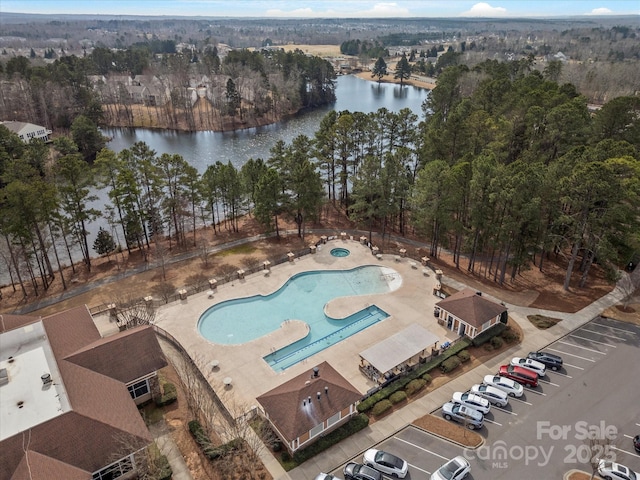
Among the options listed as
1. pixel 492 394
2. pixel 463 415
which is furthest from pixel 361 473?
pixel 492 394

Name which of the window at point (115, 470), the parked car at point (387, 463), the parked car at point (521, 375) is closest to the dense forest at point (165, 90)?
the parked car at point (521, 375)

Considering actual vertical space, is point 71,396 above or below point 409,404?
above

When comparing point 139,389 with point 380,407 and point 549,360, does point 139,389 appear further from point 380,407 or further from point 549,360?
point 549,360

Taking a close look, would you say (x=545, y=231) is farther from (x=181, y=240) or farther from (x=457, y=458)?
(x=181, y=240)

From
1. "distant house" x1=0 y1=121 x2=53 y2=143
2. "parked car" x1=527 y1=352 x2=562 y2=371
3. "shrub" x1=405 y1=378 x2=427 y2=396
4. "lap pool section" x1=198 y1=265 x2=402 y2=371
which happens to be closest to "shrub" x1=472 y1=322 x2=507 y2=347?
"parked car" x1=527 y1=352 x2=562 y2=371

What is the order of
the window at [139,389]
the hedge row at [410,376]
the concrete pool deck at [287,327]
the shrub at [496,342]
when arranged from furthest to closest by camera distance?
the shrub at [496,342] < the concrete pool deck at [287,327] < the hedge row at [410,376] < the window at [139,389]

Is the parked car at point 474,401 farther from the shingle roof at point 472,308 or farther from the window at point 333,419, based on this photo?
the window at point 333,419
